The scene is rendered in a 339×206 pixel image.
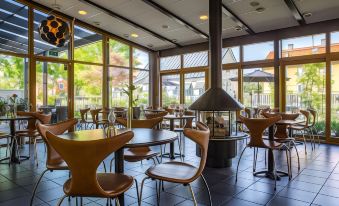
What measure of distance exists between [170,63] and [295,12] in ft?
16.6

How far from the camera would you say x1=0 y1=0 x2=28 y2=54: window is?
6570mm

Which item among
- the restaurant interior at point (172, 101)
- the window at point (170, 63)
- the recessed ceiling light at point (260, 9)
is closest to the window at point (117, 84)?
the restaurant interior at point (172, 101)

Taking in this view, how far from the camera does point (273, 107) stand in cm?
Answer: 752

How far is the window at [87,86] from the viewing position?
8.09 meters

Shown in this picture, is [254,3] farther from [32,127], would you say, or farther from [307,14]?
[32,127]

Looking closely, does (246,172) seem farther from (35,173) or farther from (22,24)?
(22,24)

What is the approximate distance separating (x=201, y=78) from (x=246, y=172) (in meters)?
5.51

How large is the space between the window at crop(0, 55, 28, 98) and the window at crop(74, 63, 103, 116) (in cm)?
148

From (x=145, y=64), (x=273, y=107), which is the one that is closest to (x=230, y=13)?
(x=273, y=107)

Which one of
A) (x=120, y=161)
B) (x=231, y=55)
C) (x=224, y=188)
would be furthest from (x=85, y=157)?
(x=231, y=55)

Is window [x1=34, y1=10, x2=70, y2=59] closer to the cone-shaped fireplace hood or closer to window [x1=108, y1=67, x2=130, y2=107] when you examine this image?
window [x1=108, y1=67, x2=130, y2=107]

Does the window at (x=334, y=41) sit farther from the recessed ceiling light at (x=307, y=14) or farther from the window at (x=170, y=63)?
the window at (x=170, y=63)

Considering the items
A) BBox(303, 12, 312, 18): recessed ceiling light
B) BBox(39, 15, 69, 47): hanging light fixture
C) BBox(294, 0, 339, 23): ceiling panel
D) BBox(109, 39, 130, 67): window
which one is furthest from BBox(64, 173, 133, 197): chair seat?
BBox(109, 39, 130, 67): window

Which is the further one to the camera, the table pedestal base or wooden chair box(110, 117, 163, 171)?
the table pedestal base
